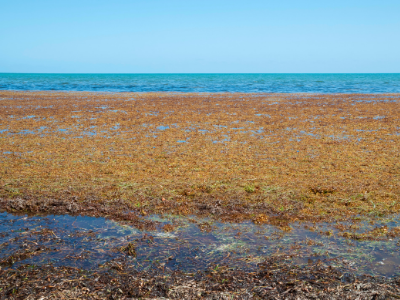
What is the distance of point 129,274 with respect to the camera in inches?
207

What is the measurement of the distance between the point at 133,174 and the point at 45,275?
17.9 ft

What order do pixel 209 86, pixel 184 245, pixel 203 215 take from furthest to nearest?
pixel 209 86, pixel 203 215, pixel 184 245

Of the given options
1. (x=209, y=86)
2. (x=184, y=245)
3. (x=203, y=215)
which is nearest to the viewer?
(x=184, y=245)

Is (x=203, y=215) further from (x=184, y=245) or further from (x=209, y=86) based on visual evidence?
(x=209, y=86)

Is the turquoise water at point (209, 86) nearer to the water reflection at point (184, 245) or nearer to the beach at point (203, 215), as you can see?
the beach at point (203, 215)

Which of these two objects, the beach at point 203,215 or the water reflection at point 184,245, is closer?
the beach at point 203,215

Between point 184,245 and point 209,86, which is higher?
point 209,86

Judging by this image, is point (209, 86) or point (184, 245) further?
point (209, 86)

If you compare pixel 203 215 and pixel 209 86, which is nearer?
pixel 203 215

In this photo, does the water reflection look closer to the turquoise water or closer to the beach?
the beach

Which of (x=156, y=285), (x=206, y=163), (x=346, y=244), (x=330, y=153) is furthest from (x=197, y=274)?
(x=330, y=153)

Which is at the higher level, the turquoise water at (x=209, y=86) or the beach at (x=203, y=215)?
the turquoise water at (x=209, y=86)

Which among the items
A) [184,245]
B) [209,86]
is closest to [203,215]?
[184,245]

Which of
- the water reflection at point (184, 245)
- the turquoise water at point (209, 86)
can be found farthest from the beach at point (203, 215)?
the turquoise water at point (209, 86)
